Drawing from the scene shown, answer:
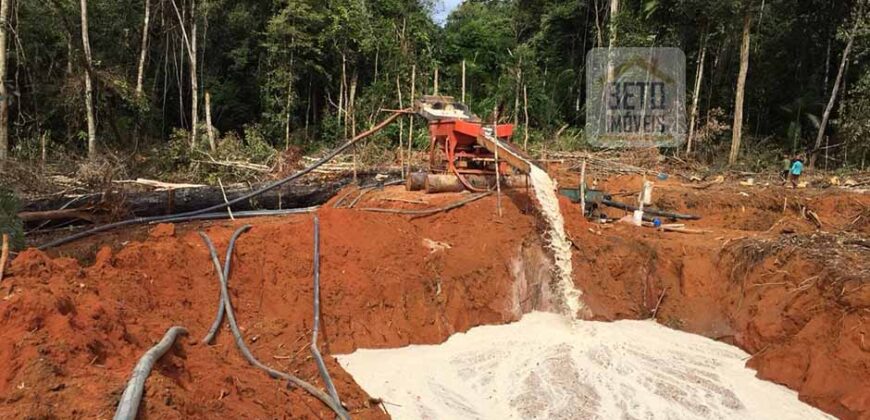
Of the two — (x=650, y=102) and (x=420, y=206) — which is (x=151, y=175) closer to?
(x=420, y=206)

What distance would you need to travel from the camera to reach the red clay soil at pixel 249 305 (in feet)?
10.6

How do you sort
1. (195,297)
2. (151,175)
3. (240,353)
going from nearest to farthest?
(240,353), (195,297), (151,175)

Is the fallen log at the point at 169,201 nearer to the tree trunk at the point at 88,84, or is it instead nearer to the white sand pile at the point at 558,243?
the white sand pile at the point at 558,243

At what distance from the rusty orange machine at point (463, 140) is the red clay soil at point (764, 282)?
58.2 inches

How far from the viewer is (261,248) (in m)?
6.70

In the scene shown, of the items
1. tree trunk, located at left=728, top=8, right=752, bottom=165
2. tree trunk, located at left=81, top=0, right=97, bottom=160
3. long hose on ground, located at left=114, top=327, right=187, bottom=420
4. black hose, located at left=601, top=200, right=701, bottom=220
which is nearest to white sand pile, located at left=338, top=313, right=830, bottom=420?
long hose on ground, located at left=114, top=327, right=187, bottom=420

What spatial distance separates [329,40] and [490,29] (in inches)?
356

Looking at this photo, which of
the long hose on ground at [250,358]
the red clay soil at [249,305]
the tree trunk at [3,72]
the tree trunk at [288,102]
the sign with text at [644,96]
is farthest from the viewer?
the tree trunk at [288,102]

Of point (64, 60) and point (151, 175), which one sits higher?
point (64, 60)

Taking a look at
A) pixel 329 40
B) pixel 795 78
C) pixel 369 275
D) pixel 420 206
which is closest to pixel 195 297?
pixel 369 275

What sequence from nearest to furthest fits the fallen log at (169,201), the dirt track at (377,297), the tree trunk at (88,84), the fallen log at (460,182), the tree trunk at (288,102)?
the dirt track at (377,297) → the fallen log at (169,201) → the fallen log at (460,182) → the tree trunk at (88,84) → the tree trunk at (288,102)

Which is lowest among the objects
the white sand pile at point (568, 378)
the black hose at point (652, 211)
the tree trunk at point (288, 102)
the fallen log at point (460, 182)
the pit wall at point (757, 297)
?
the white sand pile at point (568, 378)

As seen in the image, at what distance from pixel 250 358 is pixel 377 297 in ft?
7.32

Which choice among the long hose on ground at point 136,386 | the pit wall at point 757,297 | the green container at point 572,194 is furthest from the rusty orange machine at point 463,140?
the long hose on ground at point 136,386
